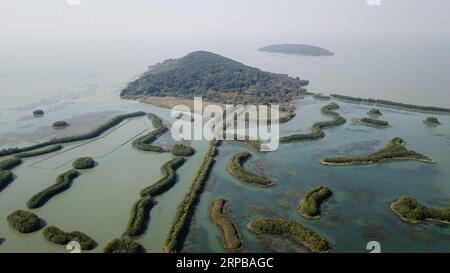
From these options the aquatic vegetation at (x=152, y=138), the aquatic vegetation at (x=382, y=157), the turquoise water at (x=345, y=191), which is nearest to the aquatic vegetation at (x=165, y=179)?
→ the turquoise water at (x=345, y=191)

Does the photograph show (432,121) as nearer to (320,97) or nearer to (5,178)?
(320,97)

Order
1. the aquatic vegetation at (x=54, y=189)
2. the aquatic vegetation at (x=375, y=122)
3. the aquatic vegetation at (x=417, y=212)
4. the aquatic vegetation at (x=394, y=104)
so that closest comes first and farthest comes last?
1. the aquatic vegetation at (x=417, y=212)
2. the aquatic vegetation at (x=54, y=189)
3. the aquatic vegetation at (x=375, y=122)
4. the aquatic vegetation at (x=394, y=104)

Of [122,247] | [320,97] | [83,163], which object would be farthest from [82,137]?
[320,97]

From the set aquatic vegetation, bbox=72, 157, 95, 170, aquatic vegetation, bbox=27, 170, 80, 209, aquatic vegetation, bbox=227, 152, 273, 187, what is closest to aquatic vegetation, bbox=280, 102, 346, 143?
aquatic vegetation, bbox=227, 152, 273, 187

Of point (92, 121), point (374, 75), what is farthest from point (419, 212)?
point (374, 75)

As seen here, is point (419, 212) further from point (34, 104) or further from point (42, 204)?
point (34, 104)

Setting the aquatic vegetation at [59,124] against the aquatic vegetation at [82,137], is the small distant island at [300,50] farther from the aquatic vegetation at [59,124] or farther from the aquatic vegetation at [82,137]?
the aquatic vegetation at [59,124]
